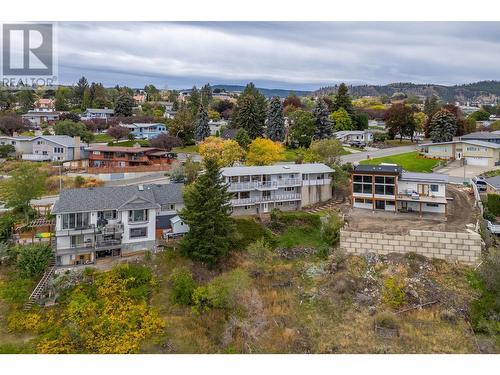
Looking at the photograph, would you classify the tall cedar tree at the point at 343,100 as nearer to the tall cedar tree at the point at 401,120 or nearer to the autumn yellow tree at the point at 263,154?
the tall cedar tree at the point at 401,120

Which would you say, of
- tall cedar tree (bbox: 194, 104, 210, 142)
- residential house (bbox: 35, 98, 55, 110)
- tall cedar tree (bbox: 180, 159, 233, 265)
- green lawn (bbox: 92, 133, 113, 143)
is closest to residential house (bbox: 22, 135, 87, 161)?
green lawn (bbox: 92, 133, 113, 143)

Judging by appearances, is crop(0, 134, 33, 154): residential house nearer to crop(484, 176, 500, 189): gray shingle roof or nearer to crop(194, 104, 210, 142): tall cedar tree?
crop(194, 104, 210, 142): tall cedar tree

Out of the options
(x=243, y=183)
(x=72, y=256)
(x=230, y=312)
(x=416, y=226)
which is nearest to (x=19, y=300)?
(x=72, y=256)

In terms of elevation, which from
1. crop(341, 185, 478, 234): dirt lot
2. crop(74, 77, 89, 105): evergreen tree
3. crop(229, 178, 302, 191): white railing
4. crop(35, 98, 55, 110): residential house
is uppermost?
crop(74, 77, 89, 105): evergreen tree

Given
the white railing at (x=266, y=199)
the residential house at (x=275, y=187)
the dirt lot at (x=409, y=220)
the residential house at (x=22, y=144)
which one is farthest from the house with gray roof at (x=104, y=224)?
the residential house at (x=22, y=144)

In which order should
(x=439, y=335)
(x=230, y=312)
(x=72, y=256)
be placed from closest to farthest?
(x=439, y=335)
(x=230, y=312)
(x=72, y=256)

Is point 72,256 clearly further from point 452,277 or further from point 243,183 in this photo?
point 452,277

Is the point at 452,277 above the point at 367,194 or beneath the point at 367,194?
beneath
